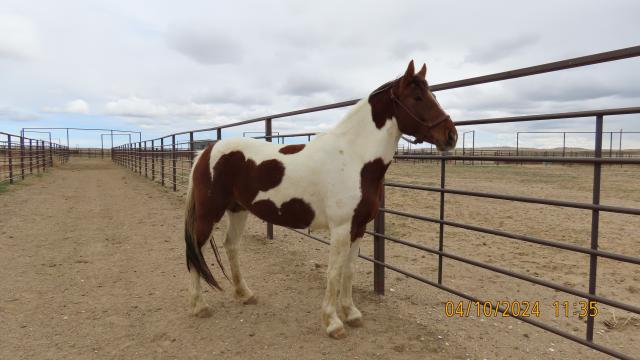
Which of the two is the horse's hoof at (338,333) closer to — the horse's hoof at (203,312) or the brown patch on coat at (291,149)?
the horse's hoof at (203,312)

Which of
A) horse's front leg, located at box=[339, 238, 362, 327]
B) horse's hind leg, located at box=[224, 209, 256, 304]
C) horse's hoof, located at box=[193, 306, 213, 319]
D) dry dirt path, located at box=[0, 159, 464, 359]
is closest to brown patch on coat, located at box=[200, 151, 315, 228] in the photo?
horse's hind leg, located at box=[224, 209, 256, 304]

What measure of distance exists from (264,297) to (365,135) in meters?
1.69

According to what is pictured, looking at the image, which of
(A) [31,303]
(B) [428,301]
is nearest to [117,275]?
(A) [31,303]

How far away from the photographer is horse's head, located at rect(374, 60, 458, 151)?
2170 mm

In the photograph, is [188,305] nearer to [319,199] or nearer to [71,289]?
[71,289]

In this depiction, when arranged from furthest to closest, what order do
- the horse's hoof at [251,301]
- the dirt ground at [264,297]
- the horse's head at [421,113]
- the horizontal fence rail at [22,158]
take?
the horizontal fence rail at [22,158]
the horse's hoof at [251,301]
the dirt ground at [264,297]
the horse's head at [421,113]

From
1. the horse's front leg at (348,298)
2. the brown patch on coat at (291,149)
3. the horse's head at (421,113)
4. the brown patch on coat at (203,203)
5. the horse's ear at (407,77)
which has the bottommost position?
the horse's front leg at (348,298)

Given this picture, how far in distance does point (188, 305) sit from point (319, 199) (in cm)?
150

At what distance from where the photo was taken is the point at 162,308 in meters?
2.94

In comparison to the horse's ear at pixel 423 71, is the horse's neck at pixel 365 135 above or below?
below

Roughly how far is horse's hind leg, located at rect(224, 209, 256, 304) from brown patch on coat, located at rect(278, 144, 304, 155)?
0.74m

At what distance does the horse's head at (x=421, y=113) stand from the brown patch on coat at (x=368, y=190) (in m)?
0.29

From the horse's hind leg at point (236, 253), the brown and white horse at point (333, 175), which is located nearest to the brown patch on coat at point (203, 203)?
the brown and white horse at point (333, 175)

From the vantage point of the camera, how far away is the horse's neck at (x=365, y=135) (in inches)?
93.5
